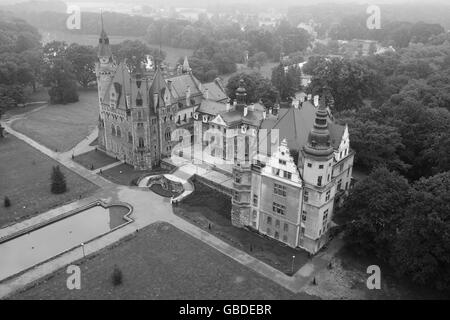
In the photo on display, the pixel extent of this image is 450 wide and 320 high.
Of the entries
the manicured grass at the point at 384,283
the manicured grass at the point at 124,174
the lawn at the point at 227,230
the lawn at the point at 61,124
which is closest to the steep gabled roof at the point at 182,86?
the manicured grass at the point at 124,174

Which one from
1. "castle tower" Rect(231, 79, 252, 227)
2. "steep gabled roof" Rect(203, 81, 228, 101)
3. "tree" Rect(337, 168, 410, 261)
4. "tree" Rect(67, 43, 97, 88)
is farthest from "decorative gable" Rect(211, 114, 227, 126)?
"tree" Rect(67, 43, 97, 88)

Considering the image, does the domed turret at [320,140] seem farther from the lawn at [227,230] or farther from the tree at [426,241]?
the lawn at [227,230]

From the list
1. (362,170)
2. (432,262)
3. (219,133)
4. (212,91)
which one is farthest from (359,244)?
(212,91)

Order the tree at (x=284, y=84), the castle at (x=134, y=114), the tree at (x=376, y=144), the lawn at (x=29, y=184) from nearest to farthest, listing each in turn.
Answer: the lawn at (x=29, y=184) → the tree at (x=376, y=144) → the castle at (x=134, y=114) → the tree at (x=284, y=84)

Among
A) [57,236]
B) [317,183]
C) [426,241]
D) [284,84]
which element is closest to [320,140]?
[317,183]

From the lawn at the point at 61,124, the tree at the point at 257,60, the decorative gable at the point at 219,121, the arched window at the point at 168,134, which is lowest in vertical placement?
the lawn at the point at 61,124

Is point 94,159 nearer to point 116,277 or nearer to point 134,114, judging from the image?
point 134,114

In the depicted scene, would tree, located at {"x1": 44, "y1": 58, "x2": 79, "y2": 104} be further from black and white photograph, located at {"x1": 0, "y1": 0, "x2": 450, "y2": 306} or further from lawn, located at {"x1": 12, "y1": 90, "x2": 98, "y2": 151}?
black and white photograph, located at {"x1": 0, "y1": 0, "x2": 450, "y2": 306}
